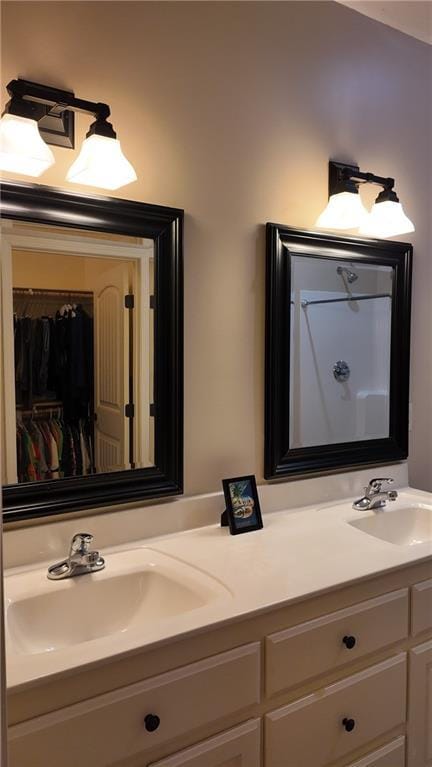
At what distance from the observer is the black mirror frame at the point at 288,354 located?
187 centimetres

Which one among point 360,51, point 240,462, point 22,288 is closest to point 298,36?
point 360,51

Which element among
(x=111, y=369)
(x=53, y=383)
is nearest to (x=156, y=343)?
(x=111, y=369)

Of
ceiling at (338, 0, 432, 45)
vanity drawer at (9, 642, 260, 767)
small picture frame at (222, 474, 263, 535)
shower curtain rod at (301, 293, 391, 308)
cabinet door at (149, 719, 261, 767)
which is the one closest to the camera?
vanity drawer at (9, 642, 260, 767)

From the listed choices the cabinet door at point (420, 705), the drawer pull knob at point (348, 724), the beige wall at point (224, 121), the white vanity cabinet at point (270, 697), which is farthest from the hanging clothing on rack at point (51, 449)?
the cabinet door at point (420, 705)

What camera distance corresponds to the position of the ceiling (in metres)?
2.07

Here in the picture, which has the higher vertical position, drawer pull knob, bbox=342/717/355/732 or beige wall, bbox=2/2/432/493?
beige wall, bbox=2/2/432/493

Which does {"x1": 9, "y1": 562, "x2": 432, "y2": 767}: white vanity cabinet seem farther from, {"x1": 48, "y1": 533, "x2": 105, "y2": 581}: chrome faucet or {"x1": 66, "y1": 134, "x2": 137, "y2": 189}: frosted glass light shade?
{"x1": 66, "y1": 134, "x2": 137, "y2": 189}: frosted glass light shade

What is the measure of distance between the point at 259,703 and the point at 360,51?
7.21 ft

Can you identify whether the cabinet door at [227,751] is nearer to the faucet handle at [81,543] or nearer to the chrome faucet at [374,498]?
the faucet handle at [81,543]

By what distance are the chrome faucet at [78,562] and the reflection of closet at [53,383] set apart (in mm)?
186

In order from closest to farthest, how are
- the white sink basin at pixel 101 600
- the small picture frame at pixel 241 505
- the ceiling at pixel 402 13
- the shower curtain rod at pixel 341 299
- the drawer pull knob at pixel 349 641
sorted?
the white sink basin at pixel 101 600
the drawer pull knob at pixel 349 641
the small picture frame at pixel 241 505
the shower curtain rod at pixel 341 299
the ceiling at pixel 402 13

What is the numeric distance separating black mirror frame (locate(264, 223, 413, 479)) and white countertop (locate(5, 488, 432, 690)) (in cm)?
19

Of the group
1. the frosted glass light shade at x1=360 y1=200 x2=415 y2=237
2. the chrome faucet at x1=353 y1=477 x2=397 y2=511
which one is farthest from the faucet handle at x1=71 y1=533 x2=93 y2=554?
the frosted glass light shade at x1=360 y1=200 x2=415 y2=237

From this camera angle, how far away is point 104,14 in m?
1.51
